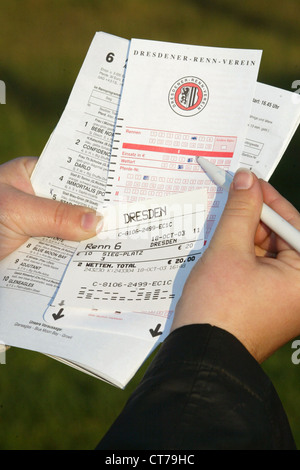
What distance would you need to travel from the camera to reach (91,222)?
132 centimetres

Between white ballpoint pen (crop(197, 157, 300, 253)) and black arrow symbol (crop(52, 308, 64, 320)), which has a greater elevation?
white ballpoint pen (crop(197, 157, 300, 253))

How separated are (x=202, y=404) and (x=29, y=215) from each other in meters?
0.70

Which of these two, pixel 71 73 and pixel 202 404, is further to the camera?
pixel 71 73

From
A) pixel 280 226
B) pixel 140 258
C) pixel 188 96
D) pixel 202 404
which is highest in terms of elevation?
pixel 188 96

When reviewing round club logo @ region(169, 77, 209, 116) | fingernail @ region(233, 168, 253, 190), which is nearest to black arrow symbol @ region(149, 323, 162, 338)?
fingernail @ region(233, 168, 253, 190)

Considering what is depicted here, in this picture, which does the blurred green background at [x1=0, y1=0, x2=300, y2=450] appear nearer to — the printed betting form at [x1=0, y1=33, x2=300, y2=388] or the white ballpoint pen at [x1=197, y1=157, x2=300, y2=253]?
the printed betting form at [x1=0, y1=33, x2=300, y2=388]

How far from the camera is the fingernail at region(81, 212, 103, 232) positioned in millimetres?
1317

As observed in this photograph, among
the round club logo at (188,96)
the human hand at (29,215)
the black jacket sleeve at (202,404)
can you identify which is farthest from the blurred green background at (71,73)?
the black jacket sleeve at (202,404)

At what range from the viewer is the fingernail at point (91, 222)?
4.32ft

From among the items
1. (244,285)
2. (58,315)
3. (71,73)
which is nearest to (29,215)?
(58,315)

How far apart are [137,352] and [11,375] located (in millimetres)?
1426

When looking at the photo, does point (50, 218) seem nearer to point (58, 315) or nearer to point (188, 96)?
point (58, 315)

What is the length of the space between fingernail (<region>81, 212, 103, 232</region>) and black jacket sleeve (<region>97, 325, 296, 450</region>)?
0.44 metres

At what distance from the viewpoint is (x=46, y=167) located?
1403 millimetres
